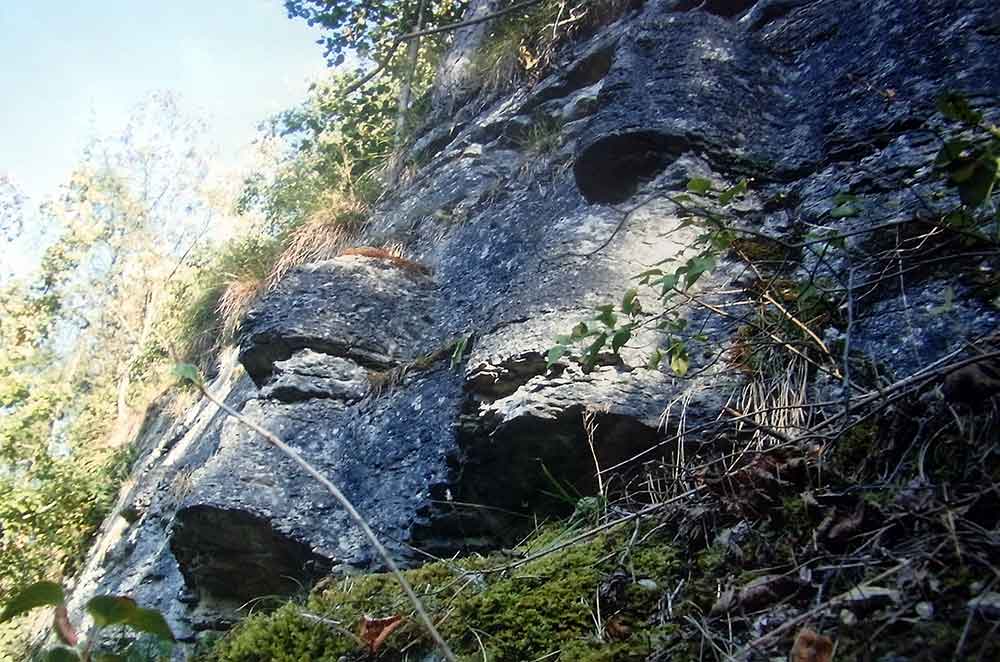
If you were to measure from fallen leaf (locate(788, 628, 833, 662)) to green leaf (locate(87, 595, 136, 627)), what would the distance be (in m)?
1.23

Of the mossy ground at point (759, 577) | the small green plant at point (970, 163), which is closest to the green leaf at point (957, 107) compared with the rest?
the small green plant at point (970, 163)

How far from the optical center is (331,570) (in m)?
3.59

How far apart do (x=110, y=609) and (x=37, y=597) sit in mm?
133

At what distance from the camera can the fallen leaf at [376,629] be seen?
2221 mm

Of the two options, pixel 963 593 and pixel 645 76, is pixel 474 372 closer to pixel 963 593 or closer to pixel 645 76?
pixel 645 76

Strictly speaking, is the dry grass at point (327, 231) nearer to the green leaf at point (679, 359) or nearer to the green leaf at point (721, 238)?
the green leaf at point (679, 359)

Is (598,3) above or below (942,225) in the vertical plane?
above

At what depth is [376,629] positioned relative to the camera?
7.43 feet

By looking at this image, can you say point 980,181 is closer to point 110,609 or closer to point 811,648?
point 811,648

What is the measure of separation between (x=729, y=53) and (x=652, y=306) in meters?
1.70

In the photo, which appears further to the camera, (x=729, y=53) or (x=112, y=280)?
(x=112, y=280)

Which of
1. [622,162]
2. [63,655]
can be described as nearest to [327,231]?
[622,162]

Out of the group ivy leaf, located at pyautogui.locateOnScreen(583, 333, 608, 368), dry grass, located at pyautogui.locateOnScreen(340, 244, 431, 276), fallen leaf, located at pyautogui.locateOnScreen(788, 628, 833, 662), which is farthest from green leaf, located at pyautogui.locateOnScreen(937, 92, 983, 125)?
dry grass, located at pyautogui.locateOnScreen(340, 244, 431, 276)

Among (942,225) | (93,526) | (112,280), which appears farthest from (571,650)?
(112,280)
